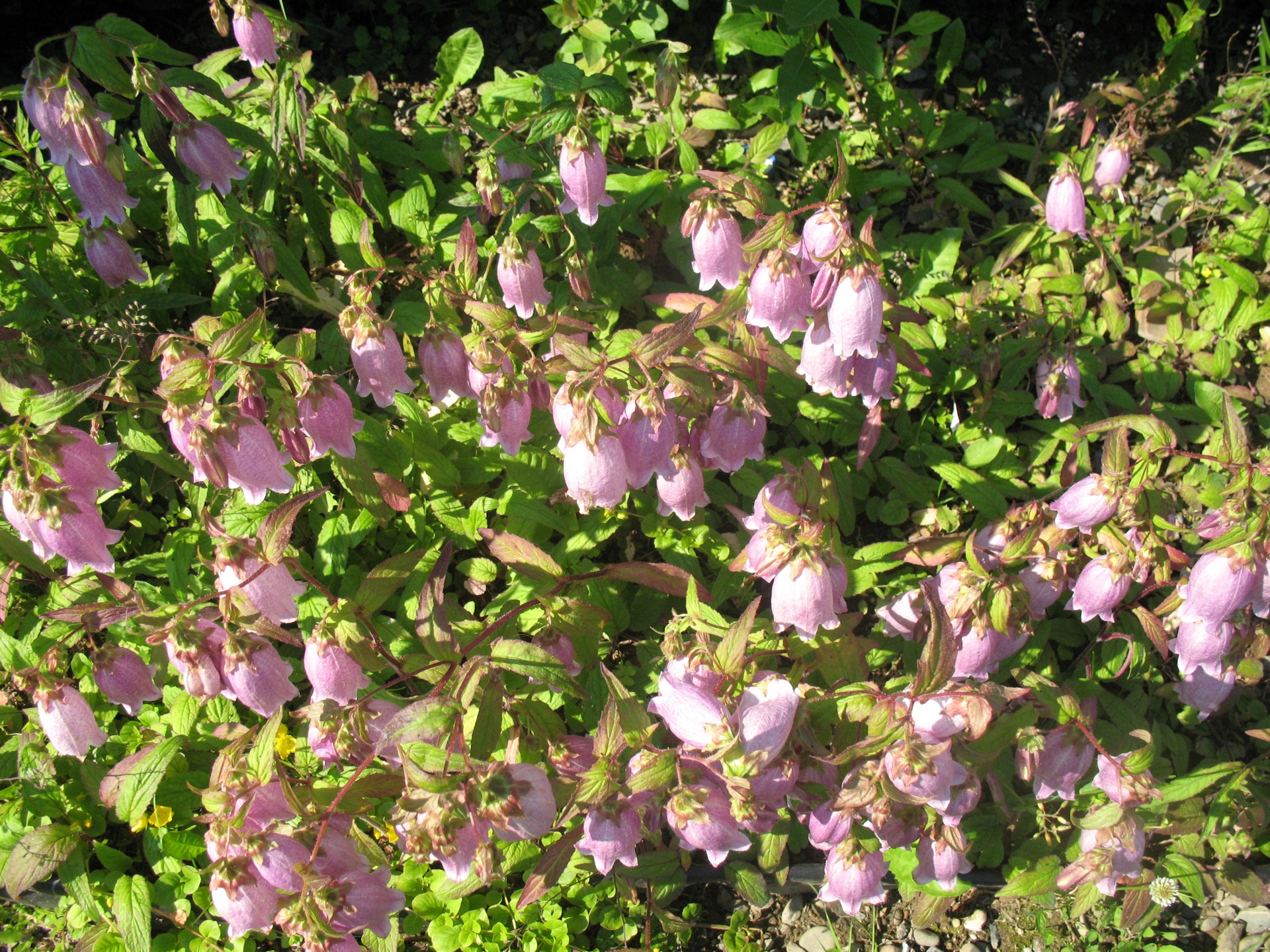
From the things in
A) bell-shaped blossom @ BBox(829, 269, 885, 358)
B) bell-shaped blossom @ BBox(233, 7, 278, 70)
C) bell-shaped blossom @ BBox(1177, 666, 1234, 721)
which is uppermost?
bell-shaped blossom @ BBox(233, 7, 278, 70)

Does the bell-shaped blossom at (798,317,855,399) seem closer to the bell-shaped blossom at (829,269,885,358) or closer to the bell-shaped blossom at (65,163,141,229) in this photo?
the bell-shaped blossom at (829,269,885,358)

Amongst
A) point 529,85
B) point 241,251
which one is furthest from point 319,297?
point 529,85

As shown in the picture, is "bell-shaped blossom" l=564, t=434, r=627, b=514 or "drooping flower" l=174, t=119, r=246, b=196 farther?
"drooping flower" l=174, t=119, r=246, b=196

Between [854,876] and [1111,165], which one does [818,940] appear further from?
[1111,165]

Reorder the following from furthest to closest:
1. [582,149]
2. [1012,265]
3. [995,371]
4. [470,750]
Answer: [1012,265]
[995,371]
[582,149]
[470,750]

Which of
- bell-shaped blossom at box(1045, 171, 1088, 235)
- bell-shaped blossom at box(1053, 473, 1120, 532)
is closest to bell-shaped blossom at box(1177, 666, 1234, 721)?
bell-shaped blossom at box(1053, 473, 1120, 532)

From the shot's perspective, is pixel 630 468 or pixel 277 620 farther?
pixel 277 620

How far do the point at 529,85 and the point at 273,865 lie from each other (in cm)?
283

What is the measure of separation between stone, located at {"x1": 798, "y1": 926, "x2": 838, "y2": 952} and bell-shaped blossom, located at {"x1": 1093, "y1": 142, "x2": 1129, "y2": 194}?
301 centimetres

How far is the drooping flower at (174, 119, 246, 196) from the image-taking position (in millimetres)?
2773

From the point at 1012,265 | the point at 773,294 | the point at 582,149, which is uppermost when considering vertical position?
the point at 582,149

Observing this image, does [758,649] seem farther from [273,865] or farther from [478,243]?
[478,243]

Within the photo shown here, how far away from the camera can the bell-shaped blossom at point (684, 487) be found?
2348mm

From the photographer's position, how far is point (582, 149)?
262 centimetres
